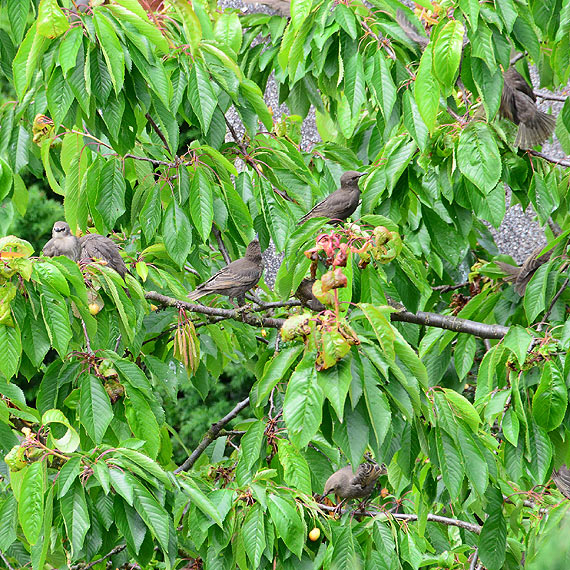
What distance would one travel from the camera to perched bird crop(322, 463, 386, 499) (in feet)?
10.5

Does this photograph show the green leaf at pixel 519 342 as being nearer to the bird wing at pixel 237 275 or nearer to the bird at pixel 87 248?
the bird wing at pixel 237 275

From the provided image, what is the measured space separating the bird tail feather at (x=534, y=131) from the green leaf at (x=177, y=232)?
41.6 inches

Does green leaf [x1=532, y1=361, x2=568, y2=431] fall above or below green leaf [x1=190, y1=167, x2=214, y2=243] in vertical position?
below

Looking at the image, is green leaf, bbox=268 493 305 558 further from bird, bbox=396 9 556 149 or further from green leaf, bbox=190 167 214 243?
bird, bbox=396 9 556 149

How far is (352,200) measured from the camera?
2.69 m

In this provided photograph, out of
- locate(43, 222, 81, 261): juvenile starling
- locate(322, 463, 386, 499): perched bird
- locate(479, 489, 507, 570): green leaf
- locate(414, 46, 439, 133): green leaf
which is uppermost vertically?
locate(414, 46, 439, 133): green leaf

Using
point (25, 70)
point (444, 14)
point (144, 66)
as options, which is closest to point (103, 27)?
point (144, 66)

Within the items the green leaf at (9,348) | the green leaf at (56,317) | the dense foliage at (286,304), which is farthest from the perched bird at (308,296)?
the green leaf at (9,348)

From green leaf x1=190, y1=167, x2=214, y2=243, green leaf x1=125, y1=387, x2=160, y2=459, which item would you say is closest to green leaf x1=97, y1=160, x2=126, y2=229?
green leaf x1=190, y1=167, x2=214, y2=243

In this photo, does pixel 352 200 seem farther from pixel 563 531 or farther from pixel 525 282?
pixel 563 531

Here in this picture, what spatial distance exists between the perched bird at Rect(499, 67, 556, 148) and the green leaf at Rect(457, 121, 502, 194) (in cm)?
34

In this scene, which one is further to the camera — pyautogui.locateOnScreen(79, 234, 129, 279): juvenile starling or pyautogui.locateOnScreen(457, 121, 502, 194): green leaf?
pyautogui.locateOnScreen(79, 234, 129, 279): juvenile starling

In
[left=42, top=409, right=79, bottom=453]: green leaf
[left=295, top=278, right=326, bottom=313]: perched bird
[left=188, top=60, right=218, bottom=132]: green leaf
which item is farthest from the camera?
[left=188, top=60, right=218, bottom=132]: green leaf

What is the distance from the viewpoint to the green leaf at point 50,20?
6.43 ft
